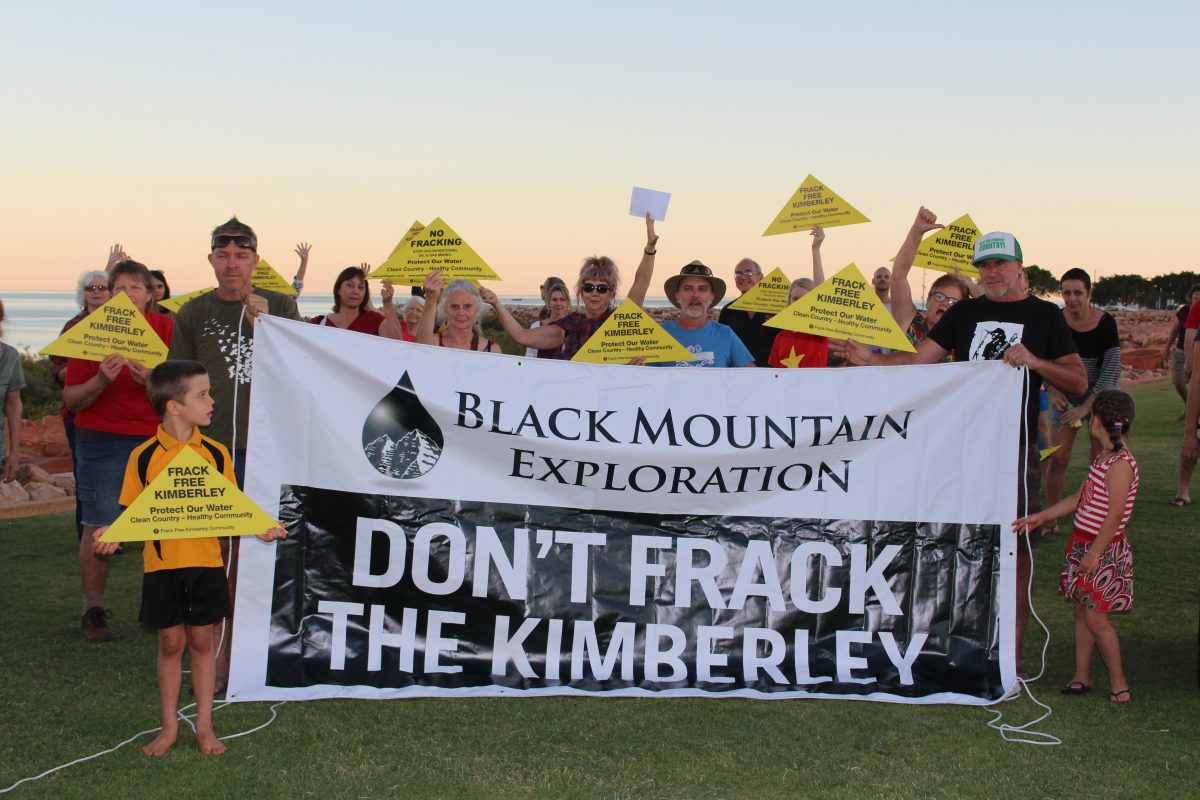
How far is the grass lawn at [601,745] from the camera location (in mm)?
3717

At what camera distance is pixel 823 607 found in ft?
15.9

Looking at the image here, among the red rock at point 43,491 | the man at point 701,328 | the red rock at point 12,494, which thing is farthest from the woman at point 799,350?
the red rock at point 43,491

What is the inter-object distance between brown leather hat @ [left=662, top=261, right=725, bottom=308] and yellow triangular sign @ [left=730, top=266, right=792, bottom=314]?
105 centimetres

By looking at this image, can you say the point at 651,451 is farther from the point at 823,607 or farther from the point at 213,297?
the point at 213,297

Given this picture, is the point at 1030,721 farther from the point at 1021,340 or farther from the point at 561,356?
the point at 561,356

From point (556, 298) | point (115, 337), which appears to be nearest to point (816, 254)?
point (556, 298)

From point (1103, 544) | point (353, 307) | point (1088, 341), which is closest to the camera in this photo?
point (1103, 544)

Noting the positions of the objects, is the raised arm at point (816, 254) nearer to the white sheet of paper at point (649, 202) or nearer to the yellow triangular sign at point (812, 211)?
the yellow triangular sign at point (812, 211)

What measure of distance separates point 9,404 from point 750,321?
491cm

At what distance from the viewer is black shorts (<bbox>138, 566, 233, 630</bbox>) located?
13.2 feet

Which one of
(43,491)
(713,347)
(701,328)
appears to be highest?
(701,328)

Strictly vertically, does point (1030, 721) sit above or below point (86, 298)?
below

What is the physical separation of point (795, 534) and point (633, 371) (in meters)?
1.04

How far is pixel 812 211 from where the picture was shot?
24.8 ft
